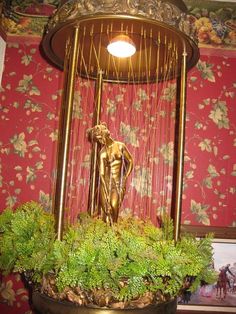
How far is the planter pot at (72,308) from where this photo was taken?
3.75ft

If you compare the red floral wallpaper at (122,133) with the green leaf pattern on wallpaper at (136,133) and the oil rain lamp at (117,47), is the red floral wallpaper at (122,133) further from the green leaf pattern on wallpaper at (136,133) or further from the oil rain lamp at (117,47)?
the oil rain lamp at (117,47)

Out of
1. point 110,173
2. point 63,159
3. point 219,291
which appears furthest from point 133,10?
point 219,291

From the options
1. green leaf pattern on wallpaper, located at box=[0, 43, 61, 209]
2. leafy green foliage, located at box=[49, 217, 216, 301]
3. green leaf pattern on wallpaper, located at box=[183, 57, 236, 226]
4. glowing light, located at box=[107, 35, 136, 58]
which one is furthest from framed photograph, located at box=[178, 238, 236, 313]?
glowing light, located at box=[107, 35, 136, 58]

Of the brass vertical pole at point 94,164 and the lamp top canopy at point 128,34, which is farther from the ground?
the lamp top canopy at point 128,34

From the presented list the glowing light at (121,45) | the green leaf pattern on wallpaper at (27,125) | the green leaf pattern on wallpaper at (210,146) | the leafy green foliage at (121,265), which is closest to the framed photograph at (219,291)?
the green leaf pattern on wallpaper at (210,146)

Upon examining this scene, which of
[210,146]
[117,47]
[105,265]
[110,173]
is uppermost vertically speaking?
[117,47]

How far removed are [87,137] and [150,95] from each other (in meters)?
0.45

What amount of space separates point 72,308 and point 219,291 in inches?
43.0

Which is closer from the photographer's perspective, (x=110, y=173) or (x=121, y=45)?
(x=121, y=45)

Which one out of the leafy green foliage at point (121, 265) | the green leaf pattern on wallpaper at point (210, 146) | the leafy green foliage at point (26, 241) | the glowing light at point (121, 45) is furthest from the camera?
the green leaf pattern on wallpaper at point (210, 146)

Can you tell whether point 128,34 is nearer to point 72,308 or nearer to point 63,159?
point 63,159

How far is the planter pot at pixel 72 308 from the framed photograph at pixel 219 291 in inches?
29.4

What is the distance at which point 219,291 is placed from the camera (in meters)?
1.95

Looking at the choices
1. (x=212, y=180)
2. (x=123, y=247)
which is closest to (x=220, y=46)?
(x=212, y=180)
